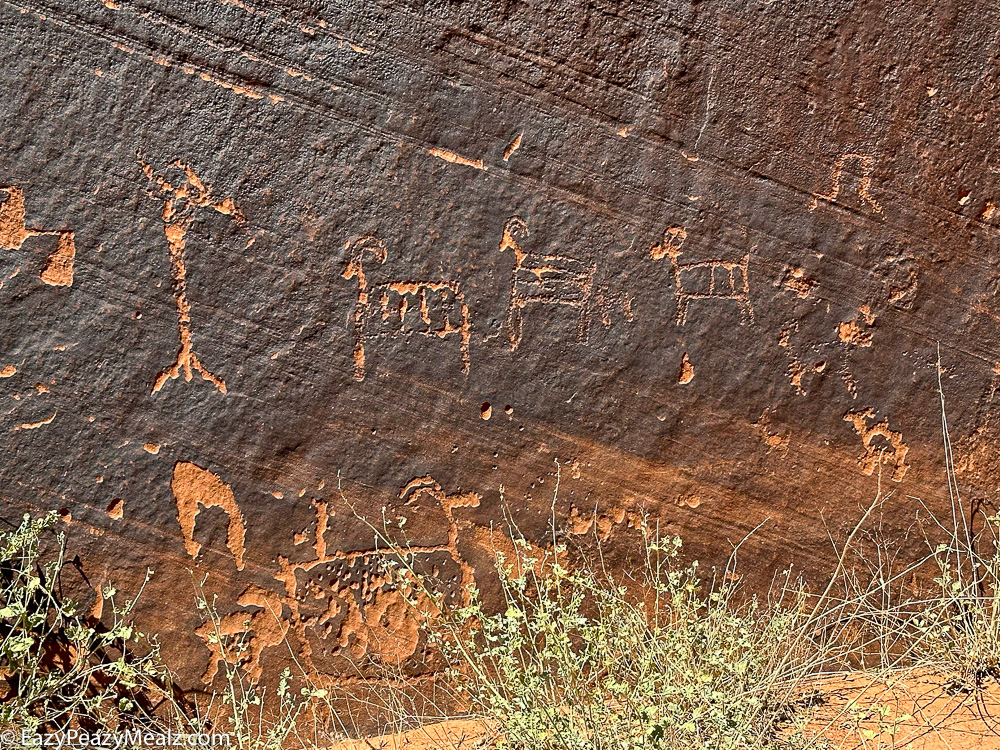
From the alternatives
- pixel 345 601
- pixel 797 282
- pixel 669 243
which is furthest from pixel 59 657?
pixel 797 282

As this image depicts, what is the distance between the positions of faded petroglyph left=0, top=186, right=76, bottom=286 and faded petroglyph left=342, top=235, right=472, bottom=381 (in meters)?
0.70

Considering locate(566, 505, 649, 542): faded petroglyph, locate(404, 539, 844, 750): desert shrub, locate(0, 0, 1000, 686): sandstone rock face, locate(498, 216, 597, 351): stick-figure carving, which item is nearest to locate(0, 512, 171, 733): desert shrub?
locate(0, 0, 1000, 686): sandstone rock face

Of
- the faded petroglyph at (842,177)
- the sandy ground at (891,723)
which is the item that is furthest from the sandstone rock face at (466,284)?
the sandy ground at (891,723)

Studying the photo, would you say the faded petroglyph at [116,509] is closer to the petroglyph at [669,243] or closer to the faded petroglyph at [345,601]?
the faded petroglyph at [345,601]

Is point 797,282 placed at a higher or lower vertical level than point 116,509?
higher

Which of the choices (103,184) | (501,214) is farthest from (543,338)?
(103,184)

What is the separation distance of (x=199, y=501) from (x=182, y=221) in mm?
734

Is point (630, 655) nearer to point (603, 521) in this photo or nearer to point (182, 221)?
point (603, 521)

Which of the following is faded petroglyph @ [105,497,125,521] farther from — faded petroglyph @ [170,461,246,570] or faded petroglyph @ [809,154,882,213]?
faded petroglyph @ [809,154,882,213]

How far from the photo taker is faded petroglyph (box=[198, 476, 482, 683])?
88.5 inches

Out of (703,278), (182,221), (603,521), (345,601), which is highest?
(703,278)

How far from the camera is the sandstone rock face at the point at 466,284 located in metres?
2.15

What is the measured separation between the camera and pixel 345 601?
227 cm

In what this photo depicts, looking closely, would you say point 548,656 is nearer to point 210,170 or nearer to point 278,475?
point 278,475
